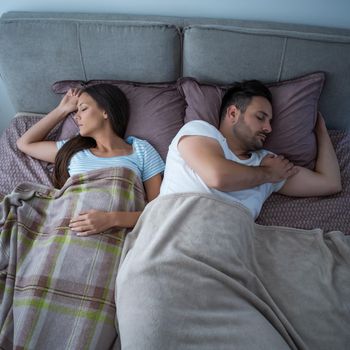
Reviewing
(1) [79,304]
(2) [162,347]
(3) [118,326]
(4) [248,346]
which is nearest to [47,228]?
(1) [79,304]

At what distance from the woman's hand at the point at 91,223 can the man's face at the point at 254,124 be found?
2.05 feet

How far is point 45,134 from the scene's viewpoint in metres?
1.41

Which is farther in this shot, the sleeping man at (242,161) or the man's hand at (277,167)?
the man's hand at (277,167)

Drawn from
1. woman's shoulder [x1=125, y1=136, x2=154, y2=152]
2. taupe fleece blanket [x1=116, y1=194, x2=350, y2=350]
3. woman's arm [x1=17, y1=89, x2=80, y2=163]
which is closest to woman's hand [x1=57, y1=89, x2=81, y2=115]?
woman's arm [x1=17, y1=89, x2=80, y2=163]

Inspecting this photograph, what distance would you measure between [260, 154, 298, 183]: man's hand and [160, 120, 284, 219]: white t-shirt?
0.12ft

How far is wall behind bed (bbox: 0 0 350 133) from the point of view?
4.47 feet

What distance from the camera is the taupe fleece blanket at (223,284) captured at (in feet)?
2.52

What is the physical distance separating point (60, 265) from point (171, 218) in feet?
1.28

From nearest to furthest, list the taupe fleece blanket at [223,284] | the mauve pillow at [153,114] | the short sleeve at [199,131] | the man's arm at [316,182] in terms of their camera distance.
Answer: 1. the taupe fleece blanket at [223,284]
2. the short sleeve at [199,131]
3. the man's arm at [316,182]
4. the mauve pillow at [153,114]

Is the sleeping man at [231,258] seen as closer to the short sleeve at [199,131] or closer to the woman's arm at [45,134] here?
the short sleeve at [199,131]

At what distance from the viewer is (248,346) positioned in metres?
0.75

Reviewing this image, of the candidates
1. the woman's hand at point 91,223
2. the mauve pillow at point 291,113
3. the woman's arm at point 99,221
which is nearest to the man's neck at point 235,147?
the mauve pillow at point 291,113

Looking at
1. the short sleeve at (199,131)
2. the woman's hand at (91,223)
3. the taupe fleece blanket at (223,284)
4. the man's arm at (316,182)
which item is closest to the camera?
the taupe fleece blanket at (223,284)

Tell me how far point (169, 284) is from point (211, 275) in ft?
0.42
